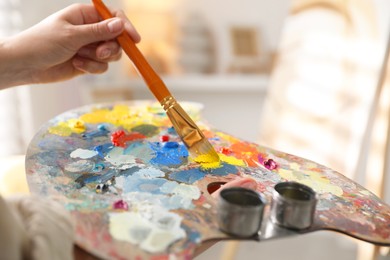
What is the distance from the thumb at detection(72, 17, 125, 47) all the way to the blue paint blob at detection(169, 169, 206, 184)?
295 millimetres

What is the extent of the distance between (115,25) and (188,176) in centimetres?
31

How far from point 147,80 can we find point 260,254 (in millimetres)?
972

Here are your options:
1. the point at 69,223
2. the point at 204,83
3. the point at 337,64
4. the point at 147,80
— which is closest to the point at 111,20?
the point at 147,80

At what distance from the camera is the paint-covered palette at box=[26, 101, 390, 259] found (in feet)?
1.47

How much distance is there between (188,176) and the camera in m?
0.58

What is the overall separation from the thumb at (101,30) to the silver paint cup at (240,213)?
389mm

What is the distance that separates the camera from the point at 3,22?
1.22 m

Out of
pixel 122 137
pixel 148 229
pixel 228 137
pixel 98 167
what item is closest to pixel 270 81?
pixel 228 137

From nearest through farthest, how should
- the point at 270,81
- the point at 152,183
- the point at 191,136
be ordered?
the point at 152,183 < the point at 191,136 < the point at 270,81

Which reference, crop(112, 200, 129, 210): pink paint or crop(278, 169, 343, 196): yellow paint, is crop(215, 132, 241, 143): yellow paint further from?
crop(112, 200, 129, 210): pink paint

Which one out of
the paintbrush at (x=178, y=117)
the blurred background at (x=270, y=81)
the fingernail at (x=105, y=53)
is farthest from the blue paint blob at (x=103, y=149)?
the blurred background at (x=270, y=81)

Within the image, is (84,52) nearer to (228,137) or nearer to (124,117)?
(124,117)

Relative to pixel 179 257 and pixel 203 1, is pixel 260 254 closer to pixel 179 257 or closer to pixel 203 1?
pixel 203 1

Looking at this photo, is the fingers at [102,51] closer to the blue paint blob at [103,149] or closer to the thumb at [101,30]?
the thumb at [101,30]
